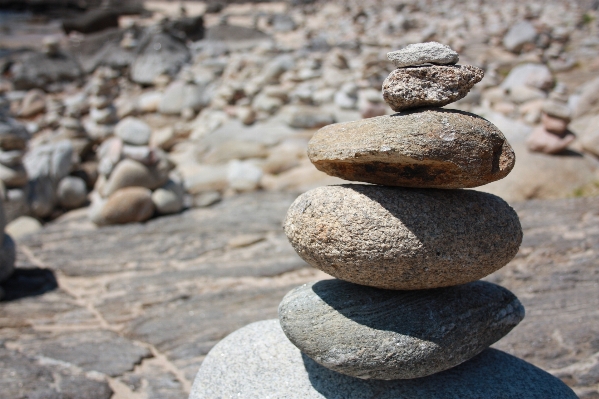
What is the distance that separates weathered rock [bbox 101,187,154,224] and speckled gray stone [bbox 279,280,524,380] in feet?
13.6

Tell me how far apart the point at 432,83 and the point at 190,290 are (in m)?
3.20

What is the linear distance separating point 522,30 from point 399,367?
1280 cm

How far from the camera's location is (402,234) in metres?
2.19

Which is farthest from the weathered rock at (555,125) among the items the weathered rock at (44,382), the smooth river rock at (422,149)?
the weathered rock at (44,382)

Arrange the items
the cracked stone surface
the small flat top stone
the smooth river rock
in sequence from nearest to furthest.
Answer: the smooth river rock → the small flat top stone → the cracked stone surface

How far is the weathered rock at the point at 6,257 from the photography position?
478 centimetres

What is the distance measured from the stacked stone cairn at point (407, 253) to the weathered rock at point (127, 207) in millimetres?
4041

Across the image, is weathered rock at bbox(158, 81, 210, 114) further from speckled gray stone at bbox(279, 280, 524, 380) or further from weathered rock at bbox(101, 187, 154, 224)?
speckled gray stone at bbox(279, 280, 524, 380)

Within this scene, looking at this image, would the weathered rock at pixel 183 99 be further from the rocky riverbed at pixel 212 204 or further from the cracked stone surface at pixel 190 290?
the cracked stone surface at pixel 190 290

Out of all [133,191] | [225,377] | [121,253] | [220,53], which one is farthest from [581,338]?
[220,53]

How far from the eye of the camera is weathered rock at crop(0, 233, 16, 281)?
478 centimetres

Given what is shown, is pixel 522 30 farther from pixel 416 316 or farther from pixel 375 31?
pixel 416 316

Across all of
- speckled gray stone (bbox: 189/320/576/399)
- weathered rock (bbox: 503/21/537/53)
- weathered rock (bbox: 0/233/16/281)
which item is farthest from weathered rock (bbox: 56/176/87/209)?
weathered rock (bbox: 503/21/537/53)

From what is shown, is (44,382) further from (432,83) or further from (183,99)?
(183,99)
